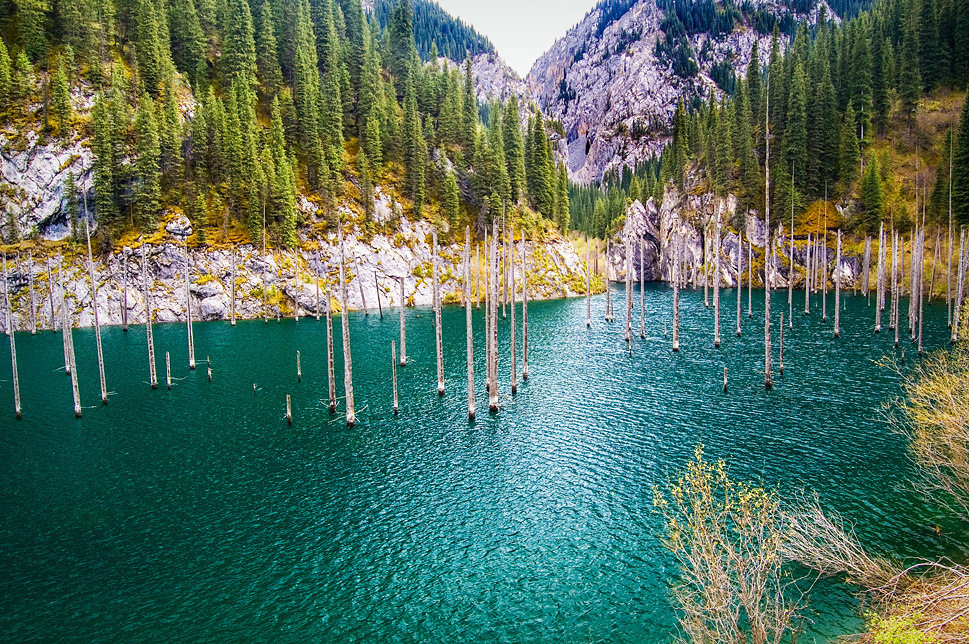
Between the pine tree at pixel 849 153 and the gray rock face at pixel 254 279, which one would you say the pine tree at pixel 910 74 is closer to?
the pine tree at pixel 849 153

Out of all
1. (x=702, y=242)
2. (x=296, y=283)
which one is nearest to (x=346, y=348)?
(x=296, y=283)

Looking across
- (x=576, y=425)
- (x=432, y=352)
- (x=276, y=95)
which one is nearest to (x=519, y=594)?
(x=576, y=425)

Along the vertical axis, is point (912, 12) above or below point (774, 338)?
above

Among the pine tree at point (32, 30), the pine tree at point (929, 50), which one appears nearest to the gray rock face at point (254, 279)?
the pine tree at point (32, 30)

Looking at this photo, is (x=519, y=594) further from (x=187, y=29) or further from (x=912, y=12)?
(x=912, y=12)

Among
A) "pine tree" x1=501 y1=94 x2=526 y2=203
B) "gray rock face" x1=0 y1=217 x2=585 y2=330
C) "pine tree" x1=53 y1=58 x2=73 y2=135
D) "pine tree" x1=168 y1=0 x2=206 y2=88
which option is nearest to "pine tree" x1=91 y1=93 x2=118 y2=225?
"pine tree" x1=53 y1=58 x2=73 y2=135

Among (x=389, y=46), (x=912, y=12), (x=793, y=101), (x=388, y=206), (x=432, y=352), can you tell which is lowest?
(x=432, y=352)

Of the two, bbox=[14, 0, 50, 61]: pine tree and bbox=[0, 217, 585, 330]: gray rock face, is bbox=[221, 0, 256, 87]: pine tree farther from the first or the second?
bbox=[0, 217, 585, 330]: gray rock face
